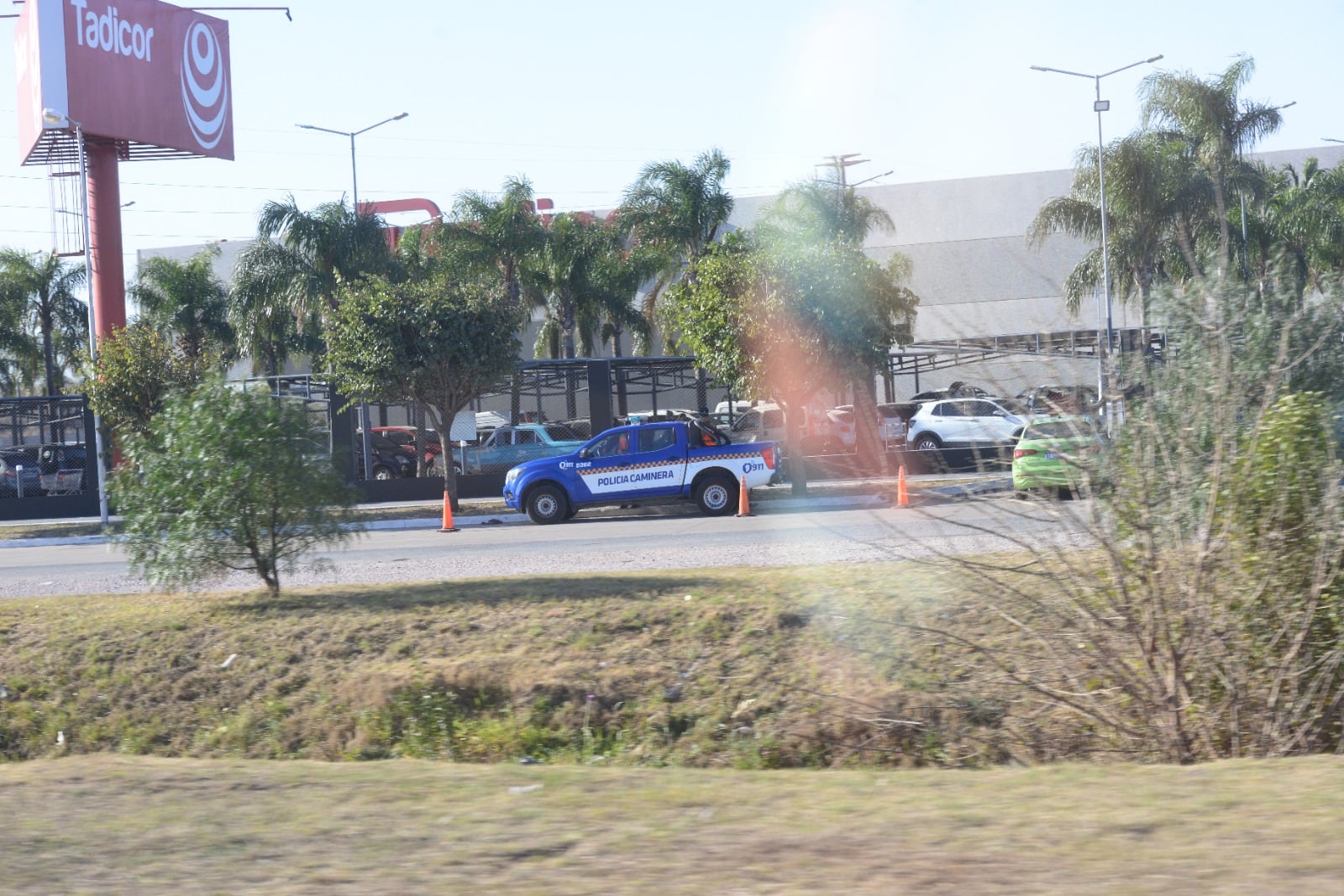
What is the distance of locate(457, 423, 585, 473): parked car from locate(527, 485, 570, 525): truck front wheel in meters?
8.12

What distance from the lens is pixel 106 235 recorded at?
31984mm

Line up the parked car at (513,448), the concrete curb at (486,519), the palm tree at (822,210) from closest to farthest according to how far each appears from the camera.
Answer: the concrete curb at (486,519) < the parked car at (513,448) < the palm tree at (822,210)

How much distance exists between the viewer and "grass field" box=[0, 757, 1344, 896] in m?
4.05

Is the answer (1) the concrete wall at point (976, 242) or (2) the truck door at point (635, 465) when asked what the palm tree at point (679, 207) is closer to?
(1) the concrete wall at point (976, 242)

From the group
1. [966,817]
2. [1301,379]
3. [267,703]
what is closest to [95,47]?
[267,703]

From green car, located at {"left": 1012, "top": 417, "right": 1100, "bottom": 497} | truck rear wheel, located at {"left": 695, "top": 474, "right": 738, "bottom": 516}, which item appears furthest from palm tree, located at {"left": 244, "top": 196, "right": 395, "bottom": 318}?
green car, located at {"left": 1012, "top": 417, "right": 1100, "bottom": 497}

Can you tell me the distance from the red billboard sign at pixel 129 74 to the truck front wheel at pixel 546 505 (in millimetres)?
16633

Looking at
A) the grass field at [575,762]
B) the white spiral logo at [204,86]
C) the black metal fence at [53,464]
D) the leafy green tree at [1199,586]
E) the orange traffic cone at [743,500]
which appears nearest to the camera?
the grass field at [575,762]

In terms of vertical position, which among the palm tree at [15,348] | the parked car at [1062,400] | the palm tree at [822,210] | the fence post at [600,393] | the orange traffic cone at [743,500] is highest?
the palm tree at [822,210]

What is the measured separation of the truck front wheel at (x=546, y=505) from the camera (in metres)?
21.6

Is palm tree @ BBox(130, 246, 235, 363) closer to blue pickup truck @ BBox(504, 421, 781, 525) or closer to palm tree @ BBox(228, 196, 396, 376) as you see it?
palm tree @ BBox(228, 196, 396, 376)

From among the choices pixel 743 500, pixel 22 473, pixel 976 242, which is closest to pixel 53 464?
pixel 22 473

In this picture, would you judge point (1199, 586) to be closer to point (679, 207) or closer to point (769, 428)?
point (769, 428)

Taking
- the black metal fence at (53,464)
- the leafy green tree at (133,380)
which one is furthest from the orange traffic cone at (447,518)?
the black metal fence at (53,464)
